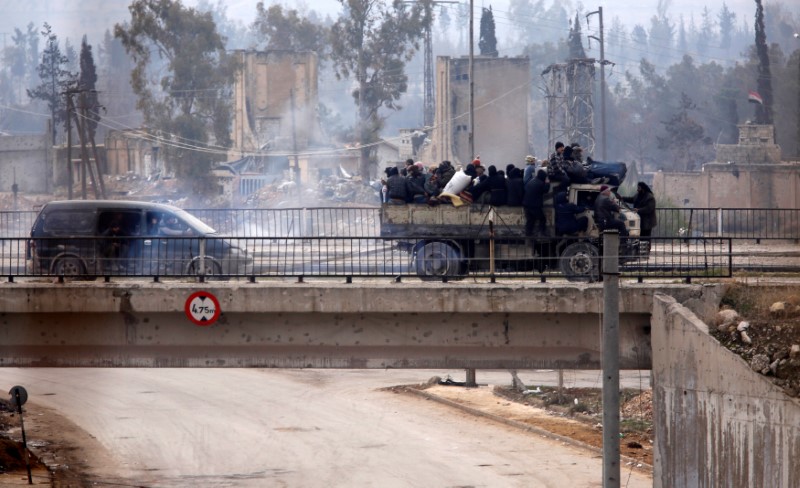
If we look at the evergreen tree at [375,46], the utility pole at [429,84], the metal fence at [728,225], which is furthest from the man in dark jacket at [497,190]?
the utility pole at [429,84]

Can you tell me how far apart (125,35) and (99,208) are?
130 ft

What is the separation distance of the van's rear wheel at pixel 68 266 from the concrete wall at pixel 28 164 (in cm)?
4567

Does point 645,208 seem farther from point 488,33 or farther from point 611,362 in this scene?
point 488,33

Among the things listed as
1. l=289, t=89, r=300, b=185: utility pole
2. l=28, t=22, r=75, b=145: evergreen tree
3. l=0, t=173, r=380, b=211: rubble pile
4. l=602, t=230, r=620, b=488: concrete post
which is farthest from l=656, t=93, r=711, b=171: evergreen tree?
l=602, t=230, r=620, b=488: concrete post

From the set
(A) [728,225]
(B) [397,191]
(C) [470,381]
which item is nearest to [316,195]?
(A) [728,225]

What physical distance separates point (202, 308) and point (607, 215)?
7.78 m

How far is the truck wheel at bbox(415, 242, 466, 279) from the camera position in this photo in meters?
20.0

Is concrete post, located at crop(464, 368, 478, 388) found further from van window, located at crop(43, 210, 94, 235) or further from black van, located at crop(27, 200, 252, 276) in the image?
van window, located at crop(43, 210, 94, 235)

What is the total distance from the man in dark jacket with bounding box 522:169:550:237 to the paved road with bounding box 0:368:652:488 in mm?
4821

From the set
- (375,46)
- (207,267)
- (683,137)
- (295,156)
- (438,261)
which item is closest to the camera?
(438,261)

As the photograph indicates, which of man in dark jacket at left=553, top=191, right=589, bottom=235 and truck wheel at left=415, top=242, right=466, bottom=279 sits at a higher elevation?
man in dark jacket at left=553, top=191, right=589, bottom=235

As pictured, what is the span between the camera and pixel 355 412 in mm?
28625

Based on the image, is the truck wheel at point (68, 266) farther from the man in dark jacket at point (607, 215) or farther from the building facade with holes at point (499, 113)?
the building facade with holes at point (499, 113)

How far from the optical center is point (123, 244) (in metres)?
21.0
